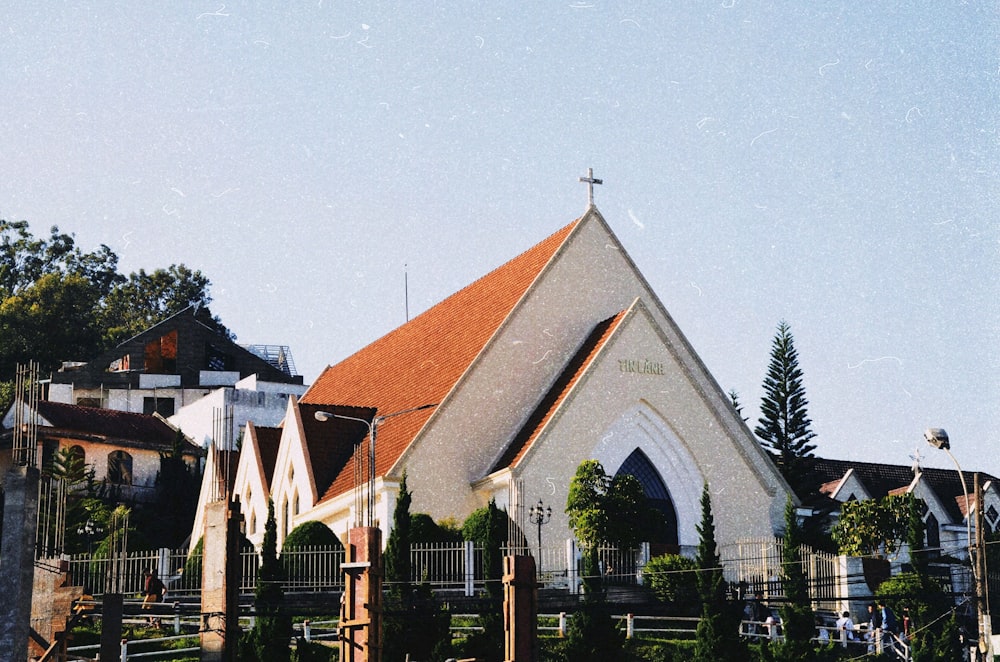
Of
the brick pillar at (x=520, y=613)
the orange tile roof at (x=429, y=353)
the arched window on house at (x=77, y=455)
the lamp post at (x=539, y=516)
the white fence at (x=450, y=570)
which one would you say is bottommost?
the brick pillar at (x=520, y=613)

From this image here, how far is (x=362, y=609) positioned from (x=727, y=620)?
9.43 m

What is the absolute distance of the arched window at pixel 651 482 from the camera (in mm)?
36094

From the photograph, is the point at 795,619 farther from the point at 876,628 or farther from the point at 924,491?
the point at 924,491

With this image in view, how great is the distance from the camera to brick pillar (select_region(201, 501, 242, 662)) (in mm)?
20531

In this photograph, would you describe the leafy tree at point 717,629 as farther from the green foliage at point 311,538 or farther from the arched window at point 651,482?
the green foliage at point 311,538

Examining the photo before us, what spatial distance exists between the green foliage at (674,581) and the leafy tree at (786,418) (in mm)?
17376

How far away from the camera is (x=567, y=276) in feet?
124

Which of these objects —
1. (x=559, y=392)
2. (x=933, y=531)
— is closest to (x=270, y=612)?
(x=559, y=392)

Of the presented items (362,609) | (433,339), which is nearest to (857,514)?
(433,339)

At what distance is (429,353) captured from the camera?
1610 inches

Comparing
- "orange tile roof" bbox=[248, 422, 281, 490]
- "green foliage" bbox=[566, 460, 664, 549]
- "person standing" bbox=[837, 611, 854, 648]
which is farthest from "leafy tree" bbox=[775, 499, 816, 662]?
"orange tile roof" bbox=[248, 422, 281, 490]

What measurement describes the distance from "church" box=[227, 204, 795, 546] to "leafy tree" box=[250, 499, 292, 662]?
5.01 meters

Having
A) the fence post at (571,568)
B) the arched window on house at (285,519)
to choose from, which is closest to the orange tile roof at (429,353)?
the arched window on house at (285,519)

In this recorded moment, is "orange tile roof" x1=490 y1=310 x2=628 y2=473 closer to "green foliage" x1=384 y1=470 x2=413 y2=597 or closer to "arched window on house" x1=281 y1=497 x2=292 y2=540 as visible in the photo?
"green foliage" x1=384 y1=470 x2=413 y2=597
